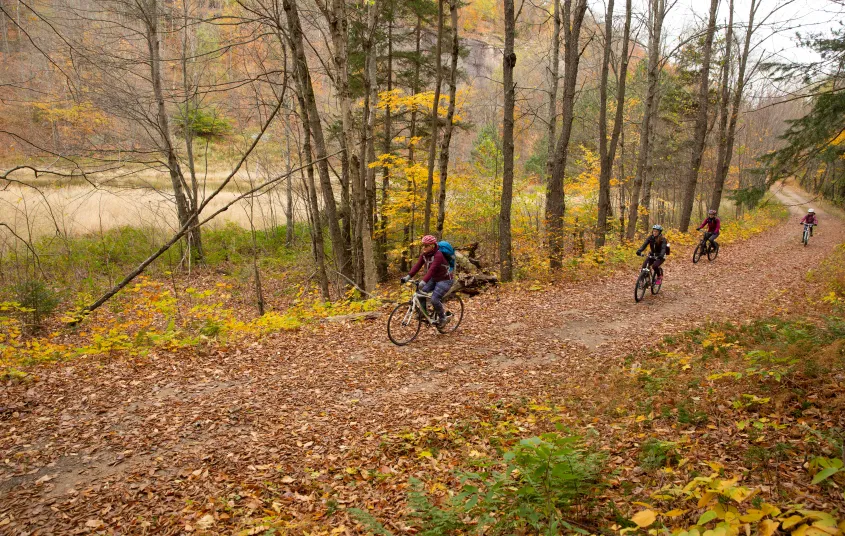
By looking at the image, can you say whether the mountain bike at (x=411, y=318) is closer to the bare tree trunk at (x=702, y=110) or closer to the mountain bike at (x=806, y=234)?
the bare tree trunk at (x=702, y=110)

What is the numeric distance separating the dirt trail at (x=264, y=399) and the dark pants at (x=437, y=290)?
781 mm

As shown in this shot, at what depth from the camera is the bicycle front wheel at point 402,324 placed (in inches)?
362

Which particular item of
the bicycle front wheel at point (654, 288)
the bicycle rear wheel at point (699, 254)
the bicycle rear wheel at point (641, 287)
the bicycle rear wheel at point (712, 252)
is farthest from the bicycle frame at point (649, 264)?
the bicycle rear wheel at point (712, 252)

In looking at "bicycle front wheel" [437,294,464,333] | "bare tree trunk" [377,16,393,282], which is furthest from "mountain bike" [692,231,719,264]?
"bare tree trunk" [377,16,393,282]

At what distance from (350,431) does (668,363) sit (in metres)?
4.74

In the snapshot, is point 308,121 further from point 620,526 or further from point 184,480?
point 620,526

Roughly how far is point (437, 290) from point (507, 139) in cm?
605

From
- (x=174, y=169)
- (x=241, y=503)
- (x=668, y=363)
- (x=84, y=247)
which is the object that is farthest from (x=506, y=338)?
(x=84, y=247)

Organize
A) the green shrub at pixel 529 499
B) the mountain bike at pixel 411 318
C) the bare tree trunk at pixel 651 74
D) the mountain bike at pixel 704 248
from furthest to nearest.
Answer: the bare tree trunk at pixel 651 74 → the mountain bike at pixel 704 248 → the mountain bike at pixel 411 318 → the green shrub at pixel 529 499

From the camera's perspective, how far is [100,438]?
534 cm

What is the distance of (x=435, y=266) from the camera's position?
29.4 ft

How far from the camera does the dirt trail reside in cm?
445

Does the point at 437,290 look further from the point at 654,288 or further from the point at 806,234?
the point at 806,234

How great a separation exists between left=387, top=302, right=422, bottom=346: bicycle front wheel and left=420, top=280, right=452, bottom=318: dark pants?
46cm
